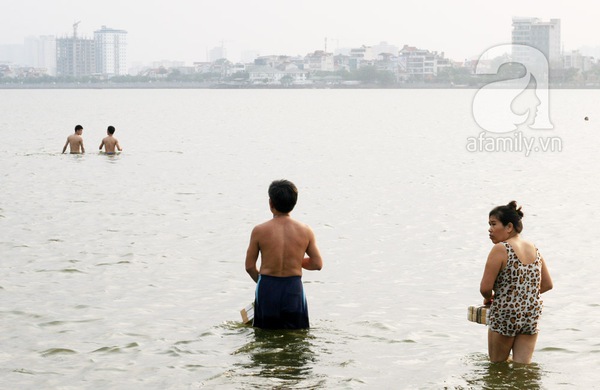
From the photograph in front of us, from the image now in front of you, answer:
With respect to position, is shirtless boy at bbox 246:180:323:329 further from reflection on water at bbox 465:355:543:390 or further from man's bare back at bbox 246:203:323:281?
reflection on water at bbox 465:355:543:390

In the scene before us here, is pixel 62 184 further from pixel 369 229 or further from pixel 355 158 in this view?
pixel 355 158

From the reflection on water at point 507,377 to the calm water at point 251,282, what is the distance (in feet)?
0.07

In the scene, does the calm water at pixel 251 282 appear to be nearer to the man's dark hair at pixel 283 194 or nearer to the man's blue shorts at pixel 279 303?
the man's blue shorts at pixel 279 303

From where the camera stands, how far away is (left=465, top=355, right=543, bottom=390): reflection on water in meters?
9.23

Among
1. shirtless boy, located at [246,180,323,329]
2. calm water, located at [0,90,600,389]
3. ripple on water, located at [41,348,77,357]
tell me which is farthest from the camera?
ripple on water, located at [41,348,77,357]

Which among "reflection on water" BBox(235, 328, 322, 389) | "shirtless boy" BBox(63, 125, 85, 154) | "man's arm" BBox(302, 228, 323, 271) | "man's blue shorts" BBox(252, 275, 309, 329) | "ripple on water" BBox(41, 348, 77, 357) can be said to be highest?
"shirtless boy" BBox(63, 125, 85, 154)

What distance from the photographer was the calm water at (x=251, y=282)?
10.0m

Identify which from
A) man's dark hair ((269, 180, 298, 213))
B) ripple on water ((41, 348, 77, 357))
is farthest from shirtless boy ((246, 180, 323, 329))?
ripple on water ((41, 348, 77, 357))

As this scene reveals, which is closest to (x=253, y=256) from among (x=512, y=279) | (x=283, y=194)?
(x=283, y=194)

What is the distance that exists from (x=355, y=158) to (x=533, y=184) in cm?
1235

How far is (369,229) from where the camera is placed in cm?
2041

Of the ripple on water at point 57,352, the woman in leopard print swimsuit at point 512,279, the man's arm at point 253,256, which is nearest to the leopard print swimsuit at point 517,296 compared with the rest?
the woman in leopard print swimsuit at point 512,279

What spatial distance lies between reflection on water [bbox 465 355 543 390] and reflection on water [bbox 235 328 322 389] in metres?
1.58

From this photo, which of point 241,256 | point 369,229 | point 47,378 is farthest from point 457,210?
point 47,378
